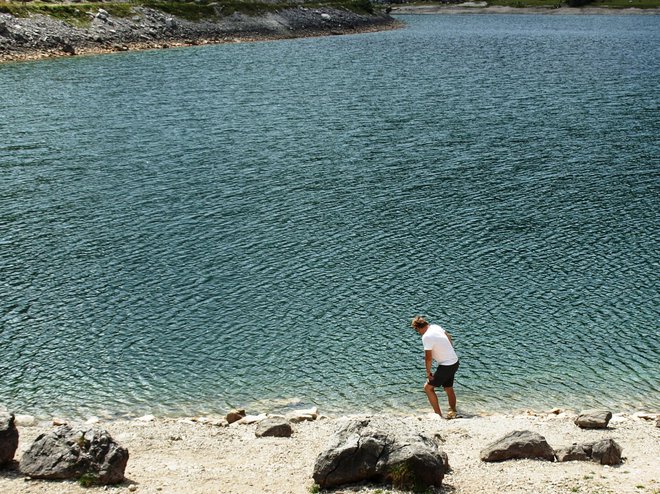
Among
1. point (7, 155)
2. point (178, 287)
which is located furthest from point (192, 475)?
point (7, 155)

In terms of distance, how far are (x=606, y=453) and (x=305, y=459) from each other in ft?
24.1

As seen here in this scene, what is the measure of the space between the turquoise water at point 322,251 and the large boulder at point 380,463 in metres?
7.82

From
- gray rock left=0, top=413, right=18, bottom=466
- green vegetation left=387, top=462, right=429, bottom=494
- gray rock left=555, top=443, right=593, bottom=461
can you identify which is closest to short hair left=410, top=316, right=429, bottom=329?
gray rock left=555, top=443, right=593, bottom=461

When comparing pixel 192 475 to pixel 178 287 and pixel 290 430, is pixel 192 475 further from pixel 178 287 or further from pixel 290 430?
pixel 178 287

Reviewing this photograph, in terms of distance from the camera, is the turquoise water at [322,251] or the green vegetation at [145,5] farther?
the green vegetation at [145,5]

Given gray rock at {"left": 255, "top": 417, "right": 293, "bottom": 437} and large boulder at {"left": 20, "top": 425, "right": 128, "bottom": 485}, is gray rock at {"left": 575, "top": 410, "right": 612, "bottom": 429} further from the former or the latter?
large boulder at {"left": 20, "top": 425, "right": 128, "bottom": 485}

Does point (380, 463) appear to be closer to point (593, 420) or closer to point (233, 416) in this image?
point (233, 416)

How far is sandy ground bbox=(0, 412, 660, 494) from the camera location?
60.8 feet

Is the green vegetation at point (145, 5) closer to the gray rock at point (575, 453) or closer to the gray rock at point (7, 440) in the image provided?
the gray rock at point (7, 440)

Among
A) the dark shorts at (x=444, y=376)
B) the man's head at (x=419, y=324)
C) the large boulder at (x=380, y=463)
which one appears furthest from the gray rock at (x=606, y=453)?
the man's head at (x=419, y=324)

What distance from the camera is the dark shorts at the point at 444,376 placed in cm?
2472

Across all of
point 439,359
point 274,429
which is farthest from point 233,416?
point 439,359

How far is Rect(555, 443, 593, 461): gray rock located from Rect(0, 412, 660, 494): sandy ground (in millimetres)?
248

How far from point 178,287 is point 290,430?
14.8 m
